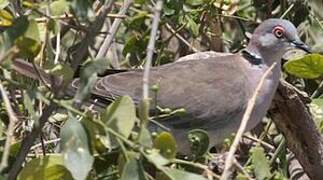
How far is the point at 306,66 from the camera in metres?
2.89

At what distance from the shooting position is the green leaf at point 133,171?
1750 mm

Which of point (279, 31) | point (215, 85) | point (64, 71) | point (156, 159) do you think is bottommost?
point (215, 85)

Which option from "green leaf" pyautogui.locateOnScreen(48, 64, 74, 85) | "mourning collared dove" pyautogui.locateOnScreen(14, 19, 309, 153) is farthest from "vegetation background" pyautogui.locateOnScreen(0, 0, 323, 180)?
"mourning collared dove" pyautogui.locateOnScreen(14, 19, 309, 153)

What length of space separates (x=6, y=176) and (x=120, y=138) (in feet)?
1.14

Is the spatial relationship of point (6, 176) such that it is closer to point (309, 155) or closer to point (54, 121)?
point (54, 121)

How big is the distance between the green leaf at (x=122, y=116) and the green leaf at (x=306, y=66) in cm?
107

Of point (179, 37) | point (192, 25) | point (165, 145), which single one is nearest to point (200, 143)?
point (165, 145)

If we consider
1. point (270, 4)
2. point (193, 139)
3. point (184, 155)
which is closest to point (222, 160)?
point (193, 139)

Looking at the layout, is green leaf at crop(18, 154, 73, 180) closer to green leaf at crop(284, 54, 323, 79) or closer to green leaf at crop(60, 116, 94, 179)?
green leaf at crop(60, 116, 94, 179)

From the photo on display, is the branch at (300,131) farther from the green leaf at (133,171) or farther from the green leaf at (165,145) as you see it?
the green leaf at (133,171)

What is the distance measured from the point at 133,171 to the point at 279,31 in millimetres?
1510

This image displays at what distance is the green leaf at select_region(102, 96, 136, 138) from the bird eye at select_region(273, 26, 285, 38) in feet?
4.46

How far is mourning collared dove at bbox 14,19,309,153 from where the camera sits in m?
2.94

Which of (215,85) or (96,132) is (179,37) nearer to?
(215,85)
